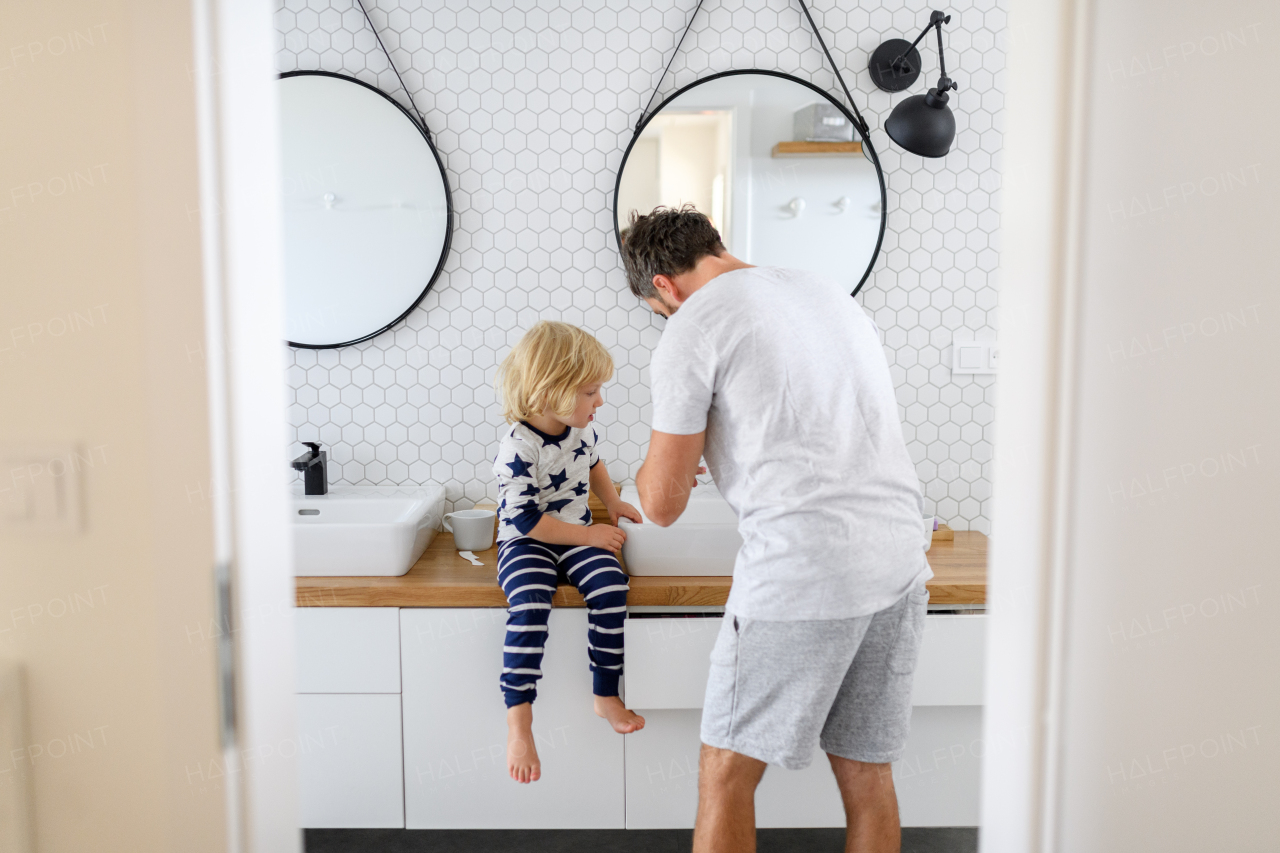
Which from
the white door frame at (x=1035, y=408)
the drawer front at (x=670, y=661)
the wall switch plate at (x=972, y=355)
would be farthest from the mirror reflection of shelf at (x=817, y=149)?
the white door frame at (x=1035, y=408)

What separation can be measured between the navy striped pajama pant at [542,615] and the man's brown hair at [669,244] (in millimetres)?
578

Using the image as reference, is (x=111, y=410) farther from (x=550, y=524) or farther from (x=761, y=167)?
(x=761, y=167)

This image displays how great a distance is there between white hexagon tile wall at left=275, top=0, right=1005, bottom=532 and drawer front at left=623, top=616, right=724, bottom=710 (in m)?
0.58

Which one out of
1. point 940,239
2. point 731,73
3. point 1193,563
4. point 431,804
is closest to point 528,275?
point 731,73

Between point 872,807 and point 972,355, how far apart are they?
1214 mm

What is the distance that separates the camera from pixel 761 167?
6.80 ft

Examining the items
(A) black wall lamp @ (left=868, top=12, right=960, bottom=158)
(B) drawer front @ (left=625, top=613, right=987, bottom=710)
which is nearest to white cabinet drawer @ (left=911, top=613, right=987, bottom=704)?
(B) drawer front @ (left=625, top=613, right=987, bottom=710)

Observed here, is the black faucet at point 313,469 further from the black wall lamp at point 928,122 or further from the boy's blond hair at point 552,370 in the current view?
the black wall lamp at point 928,122

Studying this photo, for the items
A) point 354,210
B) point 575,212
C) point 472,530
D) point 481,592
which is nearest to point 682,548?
point 481,592

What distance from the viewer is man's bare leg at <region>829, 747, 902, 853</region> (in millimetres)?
1416

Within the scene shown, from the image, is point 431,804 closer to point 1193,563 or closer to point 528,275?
point 528,275

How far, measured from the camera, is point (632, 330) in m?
2.15

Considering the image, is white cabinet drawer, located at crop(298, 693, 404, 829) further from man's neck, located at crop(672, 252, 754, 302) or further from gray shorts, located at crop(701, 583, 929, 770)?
man's neck, located at crop(672, 252, 754, 302)

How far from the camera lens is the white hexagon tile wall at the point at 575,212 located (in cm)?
204
